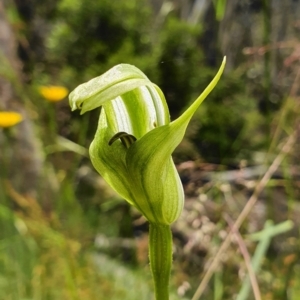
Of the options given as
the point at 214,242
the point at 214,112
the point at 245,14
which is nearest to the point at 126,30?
the point at 214,112

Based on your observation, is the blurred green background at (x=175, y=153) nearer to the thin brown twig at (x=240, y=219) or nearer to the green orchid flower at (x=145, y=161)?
the thin brown twig at (x=240, y=219)

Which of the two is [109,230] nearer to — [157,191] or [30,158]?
[30,158]

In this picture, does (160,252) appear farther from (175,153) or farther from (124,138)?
(175,153)

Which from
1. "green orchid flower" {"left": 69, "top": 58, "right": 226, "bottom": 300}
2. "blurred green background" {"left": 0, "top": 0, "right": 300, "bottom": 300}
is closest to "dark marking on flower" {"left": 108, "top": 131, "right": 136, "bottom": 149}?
"green orchid flower" {"left": 69, "top": 58, "right": 226, "bottom": 300}

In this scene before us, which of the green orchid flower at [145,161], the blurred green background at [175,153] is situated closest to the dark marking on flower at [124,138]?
the green orchid flower at [145,161]

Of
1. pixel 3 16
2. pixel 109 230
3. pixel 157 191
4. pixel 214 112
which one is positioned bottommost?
pixel 109 230

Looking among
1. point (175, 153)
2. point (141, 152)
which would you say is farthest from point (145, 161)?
point (175, 153)
